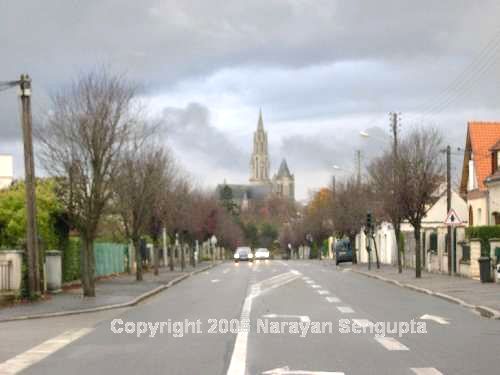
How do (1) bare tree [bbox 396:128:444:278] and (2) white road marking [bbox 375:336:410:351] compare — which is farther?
(1) bare tree [bbox 396:128:444:278]

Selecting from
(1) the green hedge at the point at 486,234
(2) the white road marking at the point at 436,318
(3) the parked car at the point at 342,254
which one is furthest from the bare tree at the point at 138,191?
(3) the parked car at the point at 342,254

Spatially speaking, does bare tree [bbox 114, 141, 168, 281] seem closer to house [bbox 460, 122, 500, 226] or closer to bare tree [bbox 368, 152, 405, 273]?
bare tree [bbox 368, 152, 405, 273]

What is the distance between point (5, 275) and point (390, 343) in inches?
613

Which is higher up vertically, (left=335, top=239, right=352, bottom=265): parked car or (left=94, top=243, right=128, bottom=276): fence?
(left=94, top=243, right=128, bottom=276): fence

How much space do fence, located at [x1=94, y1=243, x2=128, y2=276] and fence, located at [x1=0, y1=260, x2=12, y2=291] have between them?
539 inches

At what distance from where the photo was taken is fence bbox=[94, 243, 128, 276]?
136 feet

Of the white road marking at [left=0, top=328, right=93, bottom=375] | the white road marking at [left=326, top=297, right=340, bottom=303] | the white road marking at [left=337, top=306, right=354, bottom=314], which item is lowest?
the white road marking at [left=326, top=297, right=340, bottom=303]

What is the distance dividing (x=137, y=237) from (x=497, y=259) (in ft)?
51.5

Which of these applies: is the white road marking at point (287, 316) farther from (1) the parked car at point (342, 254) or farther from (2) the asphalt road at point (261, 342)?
(1) the parked car at point (342, 254)

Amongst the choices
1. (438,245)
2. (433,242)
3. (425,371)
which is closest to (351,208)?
(433,242)

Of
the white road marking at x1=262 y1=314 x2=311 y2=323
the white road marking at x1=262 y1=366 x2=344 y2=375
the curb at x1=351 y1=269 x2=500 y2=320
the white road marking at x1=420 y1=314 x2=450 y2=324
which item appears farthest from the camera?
the curb at x1=351 y1=269 x2=500 y2=320

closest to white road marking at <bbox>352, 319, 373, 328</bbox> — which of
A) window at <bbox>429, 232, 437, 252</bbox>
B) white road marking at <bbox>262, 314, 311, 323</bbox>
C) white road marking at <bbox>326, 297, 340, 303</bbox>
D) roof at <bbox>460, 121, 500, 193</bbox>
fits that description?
white road marking at <bbox>262, 314, 311, 323</bbox>

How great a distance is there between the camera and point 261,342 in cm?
1480

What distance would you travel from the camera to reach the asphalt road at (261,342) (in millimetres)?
12109
